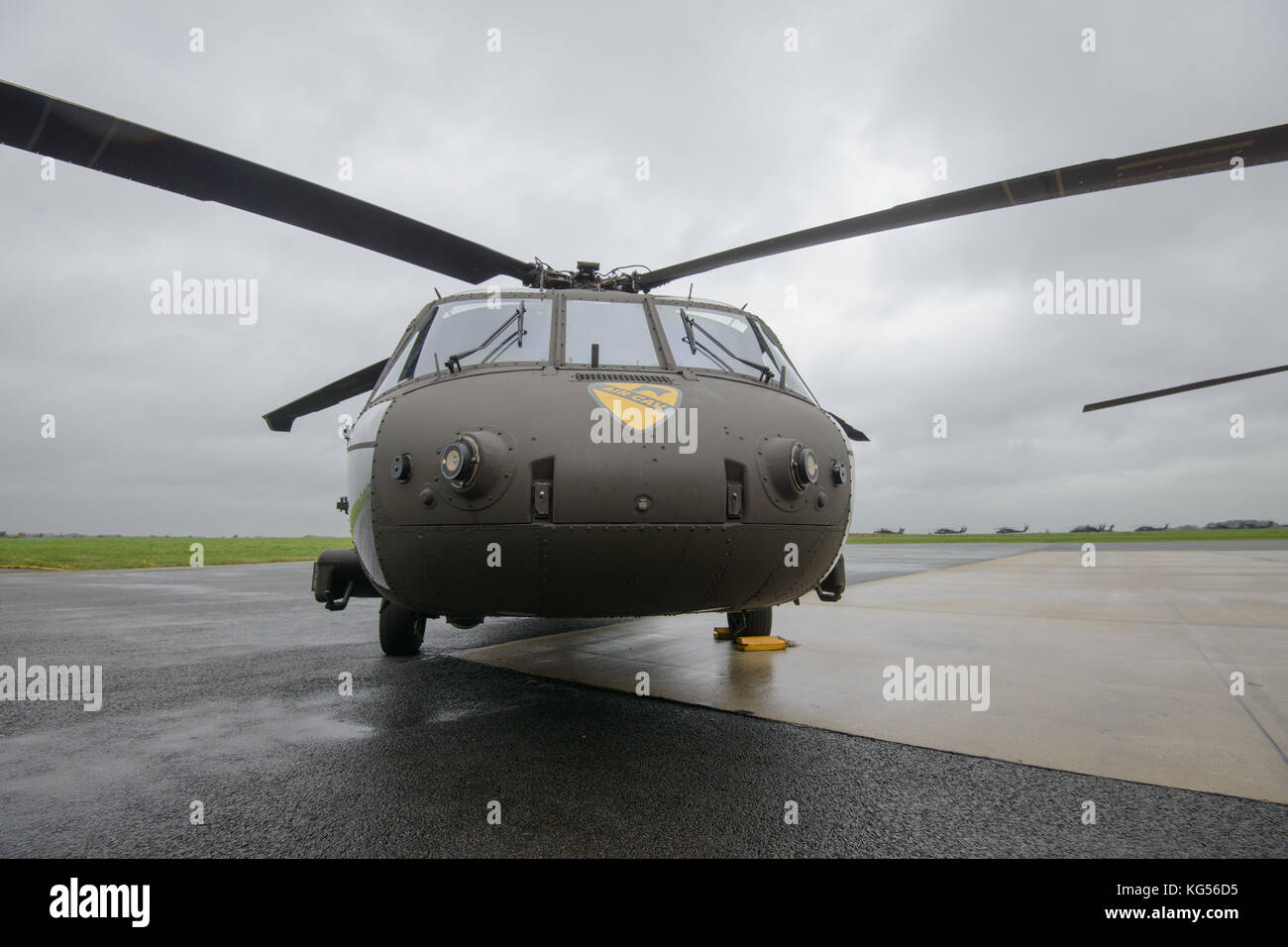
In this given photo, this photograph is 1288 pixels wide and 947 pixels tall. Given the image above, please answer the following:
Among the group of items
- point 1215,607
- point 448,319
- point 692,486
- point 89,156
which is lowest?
point 1215,607

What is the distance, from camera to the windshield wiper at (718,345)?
4.11m

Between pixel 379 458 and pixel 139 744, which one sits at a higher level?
pixel 379 458

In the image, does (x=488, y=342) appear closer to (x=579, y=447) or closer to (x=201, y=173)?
(x=579, y=447)

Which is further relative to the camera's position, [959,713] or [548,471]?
[959,713]

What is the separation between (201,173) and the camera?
3557mm

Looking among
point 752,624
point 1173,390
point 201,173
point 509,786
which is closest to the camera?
point 509,786

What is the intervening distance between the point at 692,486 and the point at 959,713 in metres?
2.65

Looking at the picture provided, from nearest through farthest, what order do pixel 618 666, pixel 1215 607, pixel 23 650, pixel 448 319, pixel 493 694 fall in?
pixel 448 319, pixel 493 694, pixel 618 666, pixel 23 650, pixel 1215 607

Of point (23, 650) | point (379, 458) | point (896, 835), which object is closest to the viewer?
point (896, 835)

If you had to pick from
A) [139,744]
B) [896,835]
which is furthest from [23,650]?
[896,835]

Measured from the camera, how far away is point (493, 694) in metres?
4.75

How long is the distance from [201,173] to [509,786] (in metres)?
3.61

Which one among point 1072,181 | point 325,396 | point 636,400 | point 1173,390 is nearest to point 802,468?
point 636,400
